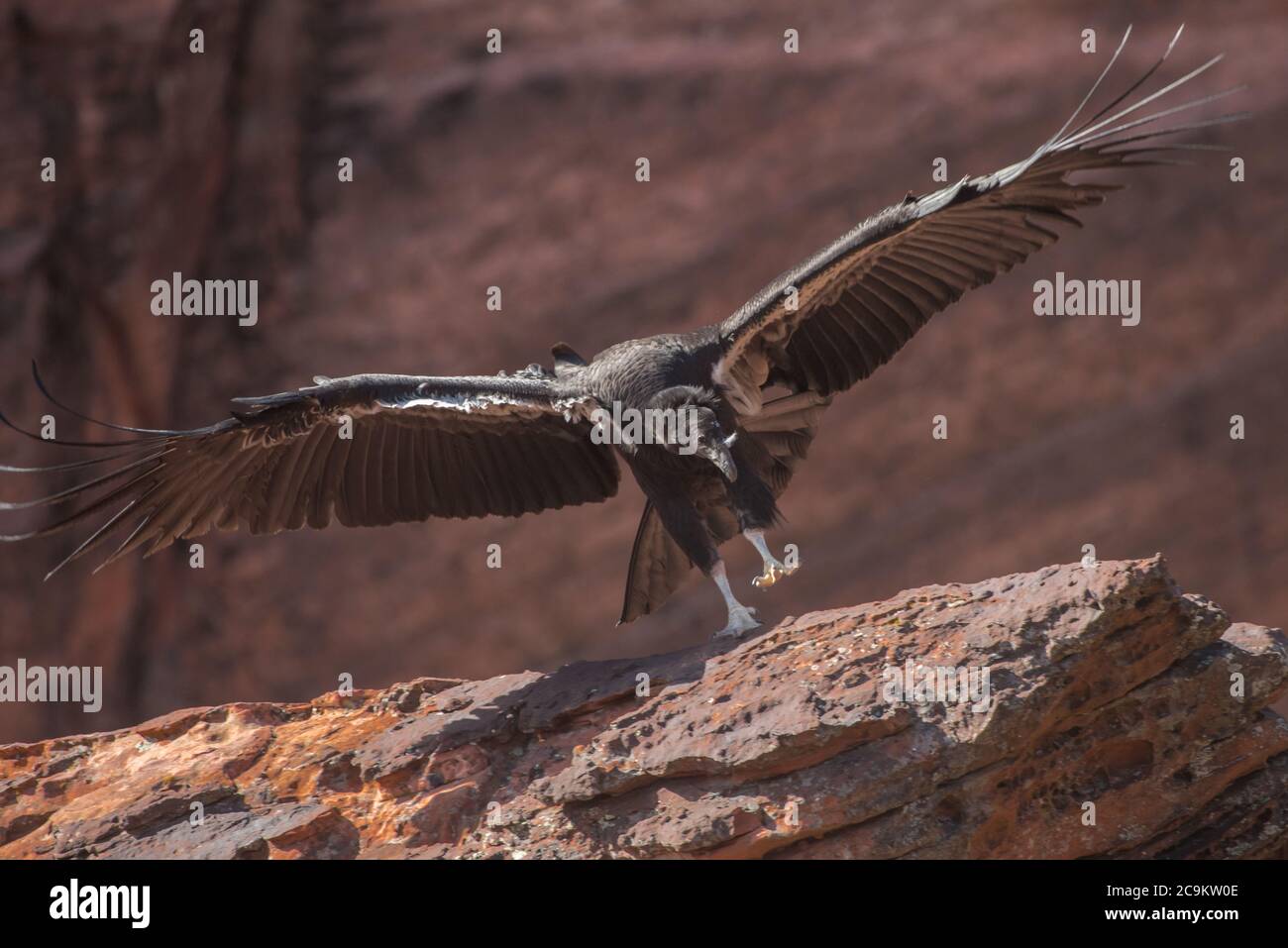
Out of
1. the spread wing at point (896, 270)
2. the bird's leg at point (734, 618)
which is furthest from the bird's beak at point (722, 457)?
the spread wing at point (896, 270)

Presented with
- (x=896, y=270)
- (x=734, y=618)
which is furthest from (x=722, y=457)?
(x=896, y=270)

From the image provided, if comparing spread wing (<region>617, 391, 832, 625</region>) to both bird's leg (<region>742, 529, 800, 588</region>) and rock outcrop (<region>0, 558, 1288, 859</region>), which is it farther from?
rock outcrop (<region>0, 558, 1288, 859</region>)

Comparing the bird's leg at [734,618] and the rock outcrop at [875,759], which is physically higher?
the bird's leg at [734,618]

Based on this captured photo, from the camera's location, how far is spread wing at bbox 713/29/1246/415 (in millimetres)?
5898

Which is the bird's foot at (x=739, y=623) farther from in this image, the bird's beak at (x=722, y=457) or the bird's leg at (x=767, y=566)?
the bird's beak at (x=722, y=457)

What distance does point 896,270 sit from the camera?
21.2 feet

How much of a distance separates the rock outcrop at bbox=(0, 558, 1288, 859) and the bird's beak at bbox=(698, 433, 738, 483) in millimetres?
648

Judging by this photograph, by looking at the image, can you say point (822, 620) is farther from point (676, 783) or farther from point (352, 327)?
point (352, 327)

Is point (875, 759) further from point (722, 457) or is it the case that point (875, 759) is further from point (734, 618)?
point (722, 457)

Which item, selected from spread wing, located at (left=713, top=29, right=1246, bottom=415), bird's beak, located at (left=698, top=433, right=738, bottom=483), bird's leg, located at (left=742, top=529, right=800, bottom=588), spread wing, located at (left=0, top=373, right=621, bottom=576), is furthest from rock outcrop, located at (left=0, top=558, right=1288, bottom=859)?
spread wing, located at (left=713, top=29, right=1246, bottom=415)

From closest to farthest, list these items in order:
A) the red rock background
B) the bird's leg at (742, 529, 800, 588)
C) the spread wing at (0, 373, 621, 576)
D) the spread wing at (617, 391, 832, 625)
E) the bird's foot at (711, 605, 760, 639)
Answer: the bird's leg at (742, 529, 800, 588) < the bird's foot at (711, 605, 760, 639) < the spread wing at (0, 373, 621, 576) < the spread wing at (617, 391, 832, 625) < the red rock background

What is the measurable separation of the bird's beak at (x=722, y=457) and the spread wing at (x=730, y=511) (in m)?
0.66

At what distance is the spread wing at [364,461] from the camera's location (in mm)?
6113

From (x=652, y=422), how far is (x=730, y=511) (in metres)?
0.77
